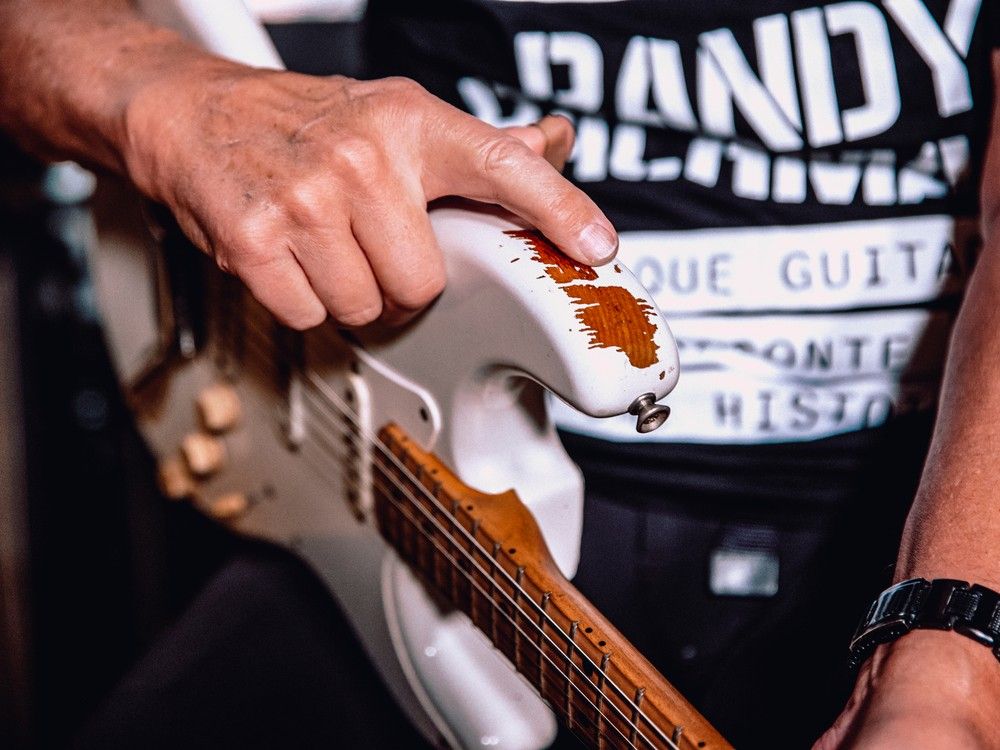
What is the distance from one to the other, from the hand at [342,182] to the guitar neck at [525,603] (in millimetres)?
131

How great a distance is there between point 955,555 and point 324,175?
42 centimetres

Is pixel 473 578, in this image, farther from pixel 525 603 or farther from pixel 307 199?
pixel 307 199

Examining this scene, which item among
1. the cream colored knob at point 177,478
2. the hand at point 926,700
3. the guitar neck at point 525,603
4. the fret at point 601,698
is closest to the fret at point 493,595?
the guitar neck at point 525,603

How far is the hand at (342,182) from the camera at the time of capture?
58cm

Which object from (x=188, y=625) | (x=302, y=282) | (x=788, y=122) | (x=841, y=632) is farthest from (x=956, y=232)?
(x=188, y=625)

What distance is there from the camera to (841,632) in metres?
0.67

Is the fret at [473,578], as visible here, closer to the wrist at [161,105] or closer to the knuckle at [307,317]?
the knuckle at [307,317]

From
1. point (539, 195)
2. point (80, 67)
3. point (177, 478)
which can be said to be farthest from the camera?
point (177, 478)

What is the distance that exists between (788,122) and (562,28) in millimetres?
181

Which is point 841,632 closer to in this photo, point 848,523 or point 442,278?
point 848,523

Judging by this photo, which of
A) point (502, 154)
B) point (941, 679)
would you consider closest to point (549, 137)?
point (502, 154)

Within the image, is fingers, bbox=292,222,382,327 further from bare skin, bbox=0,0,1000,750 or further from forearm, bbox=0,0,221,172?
forearm, bbox=0,0,221,172

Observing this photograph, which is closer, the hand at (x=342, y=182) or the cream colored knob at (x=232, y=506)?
the hand at (x=342, y=182)

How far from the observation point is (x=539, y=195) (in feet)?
1.86
